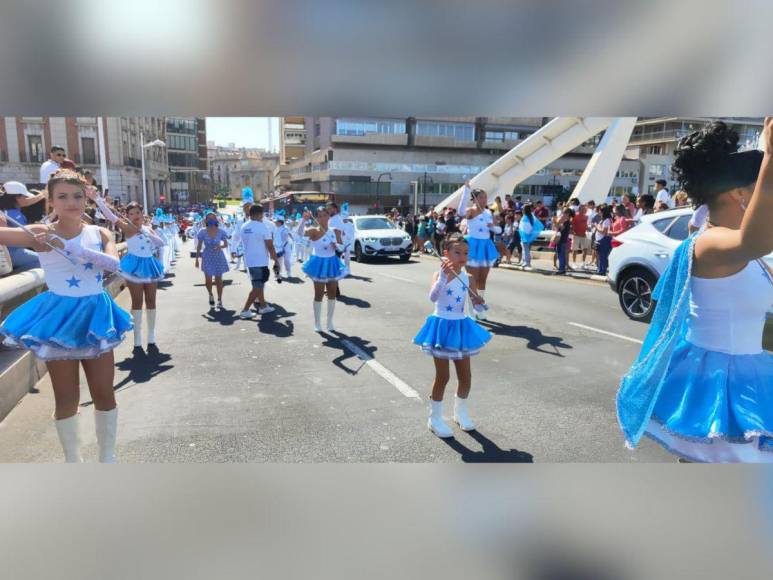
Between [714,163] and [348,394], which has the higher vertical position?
[714,163]

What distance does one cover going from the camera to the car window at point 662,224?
822 centimetres

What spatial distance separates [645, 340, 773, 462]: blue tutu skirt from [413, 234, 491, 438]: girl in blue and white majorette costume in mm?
2008

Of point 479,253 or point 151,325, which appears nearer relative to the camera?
point 151,325

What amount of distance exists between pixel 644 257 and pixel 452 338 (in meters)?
5.64

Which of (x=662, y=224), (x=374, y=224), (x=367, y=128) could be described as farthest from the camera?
(x=367, y=128)

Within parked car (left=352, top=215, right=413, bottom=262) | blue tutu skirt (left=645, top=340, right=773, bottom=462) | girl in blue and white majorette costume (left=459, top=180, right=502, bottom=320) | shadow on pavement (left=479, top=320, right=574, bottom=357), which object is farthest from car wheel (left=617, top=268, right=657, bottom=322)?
parked car (left=352, top=215, right=413, bottom=262)

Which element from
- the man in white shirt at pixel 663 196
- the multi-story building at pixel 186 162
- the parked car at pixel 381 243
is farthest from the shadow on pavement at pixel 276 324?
the multi-story building at pixel 186 162

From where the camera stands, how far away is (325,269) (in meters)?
7.86

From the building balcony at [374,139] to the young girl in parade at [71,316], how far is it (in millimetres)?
58305

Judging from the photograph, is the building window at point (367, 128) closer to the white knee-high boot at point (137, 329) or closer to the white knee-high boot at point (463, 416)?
the white knee-high boot at point (137, 329)

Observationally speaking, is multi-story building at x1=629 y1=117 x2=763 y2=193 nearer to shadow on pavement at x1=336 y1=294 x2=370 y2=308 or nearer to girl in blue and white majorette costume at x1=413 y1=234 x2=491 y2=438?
shadow on pavement at x1=336 y1=294 x2=370 y2=308

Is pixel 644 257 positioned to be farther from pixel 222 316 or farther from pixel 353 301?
pixel 222 316

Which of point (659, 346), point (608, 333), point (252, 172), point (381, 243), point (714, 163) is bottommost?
point (608, 333)

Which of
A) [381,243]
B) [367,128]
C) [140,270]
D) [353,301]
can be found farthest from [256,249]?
[367,128]
